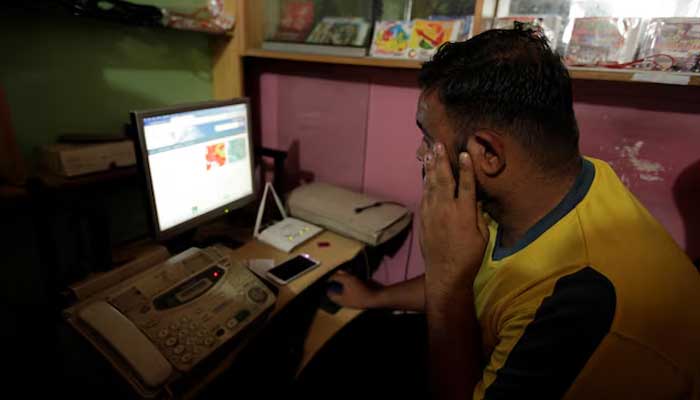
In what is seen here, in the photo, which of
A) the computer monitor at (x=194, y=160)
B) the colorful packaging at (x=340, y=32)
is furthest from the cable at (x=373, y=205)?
the colorful packaging at (x=340, y=32)

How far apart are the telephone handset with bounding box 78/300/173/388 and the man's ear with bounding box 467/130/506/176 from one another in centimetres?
76

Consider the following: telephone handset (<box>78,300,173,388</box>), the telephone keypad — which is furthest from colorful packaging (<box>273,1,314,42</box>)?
telephone handset (<box>78,300,173,388</box>)

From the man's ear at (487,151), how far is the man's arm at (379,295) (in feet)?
2.15

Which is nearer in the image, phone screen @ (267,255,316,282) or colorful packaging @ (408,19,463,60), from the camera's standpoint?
phone screen @ (267,255,316,282)

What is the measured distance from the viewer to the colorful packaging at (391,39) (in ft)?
4.86

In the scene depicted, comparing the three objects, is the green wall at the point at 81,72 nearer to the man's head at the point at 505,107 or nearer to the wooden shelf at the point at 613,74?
the wooden shelf at the point at 613,74

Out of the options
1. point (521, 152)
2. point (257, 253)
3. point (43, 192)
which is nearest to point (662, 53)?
point (521, 152)

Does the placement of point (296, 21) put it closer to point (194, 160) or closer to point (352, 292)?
point (194, 160)

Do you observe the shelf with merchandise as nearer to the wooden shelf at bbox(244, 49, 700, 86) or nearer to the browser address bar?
the wooden shelf at bbox(244, 49, 700, 86)

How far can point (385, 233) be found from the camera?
1.50 m

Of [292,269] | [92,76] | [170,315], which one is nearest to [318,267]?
[292,269]

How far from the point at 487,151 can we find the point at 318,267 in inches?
28.8

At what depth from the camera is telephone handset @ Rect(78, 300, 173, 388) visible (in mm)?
762

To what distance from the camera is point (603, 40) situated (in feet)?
3.93
